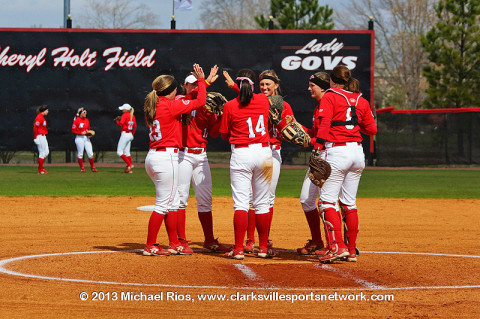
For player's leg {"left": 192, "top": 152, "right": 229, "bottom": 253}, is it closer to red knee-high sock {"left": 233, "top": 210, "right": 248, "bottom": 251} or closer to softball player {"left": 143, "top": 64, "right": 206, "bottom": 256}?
softball player {"left": 143, "top": 64, "right": 206, "bottom": 256}

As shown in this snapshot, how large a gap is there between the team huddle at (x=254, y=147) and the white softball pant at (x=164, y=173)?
10mm

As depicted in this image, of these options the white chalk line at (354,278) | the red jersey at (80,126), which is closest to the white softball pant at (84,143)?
the red jersey at (80,126)

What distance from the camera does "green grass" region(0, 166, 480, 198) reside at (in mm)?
15594

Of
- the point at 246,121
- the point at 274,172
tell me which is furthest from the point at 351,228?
the point at 246,121

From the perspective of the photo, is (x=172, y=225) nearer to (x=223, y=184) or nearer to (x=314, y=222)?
(x=314, y=222)

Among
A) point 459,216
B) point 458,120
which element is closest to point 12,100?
point 458,120

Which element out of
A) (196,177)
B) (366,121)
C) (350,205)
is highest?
(366,121)

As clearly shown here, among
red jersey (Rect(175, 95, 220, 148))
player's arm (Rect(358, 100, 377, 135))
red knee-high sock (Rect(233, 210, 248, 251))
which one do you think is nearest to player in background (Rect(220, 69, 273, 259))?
red knee-high sock (Rect(233, 210, 248, 251))

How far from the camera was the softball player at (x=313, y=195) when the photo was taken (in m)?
7.70

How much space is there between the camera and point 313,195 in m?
7.74

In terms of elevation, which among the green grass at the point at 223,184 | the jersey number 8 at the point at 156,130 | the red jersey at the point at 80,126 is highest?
the jersey number 8 at the point at 156,130

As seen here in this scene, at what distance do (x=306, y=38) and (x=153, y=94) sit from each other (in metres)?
18.9

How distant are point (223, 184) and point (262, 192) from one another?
10587mm

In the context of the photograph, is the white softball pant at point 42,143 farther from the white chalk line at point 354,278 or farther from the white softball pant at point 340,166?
the white chalk line at point 354,278
